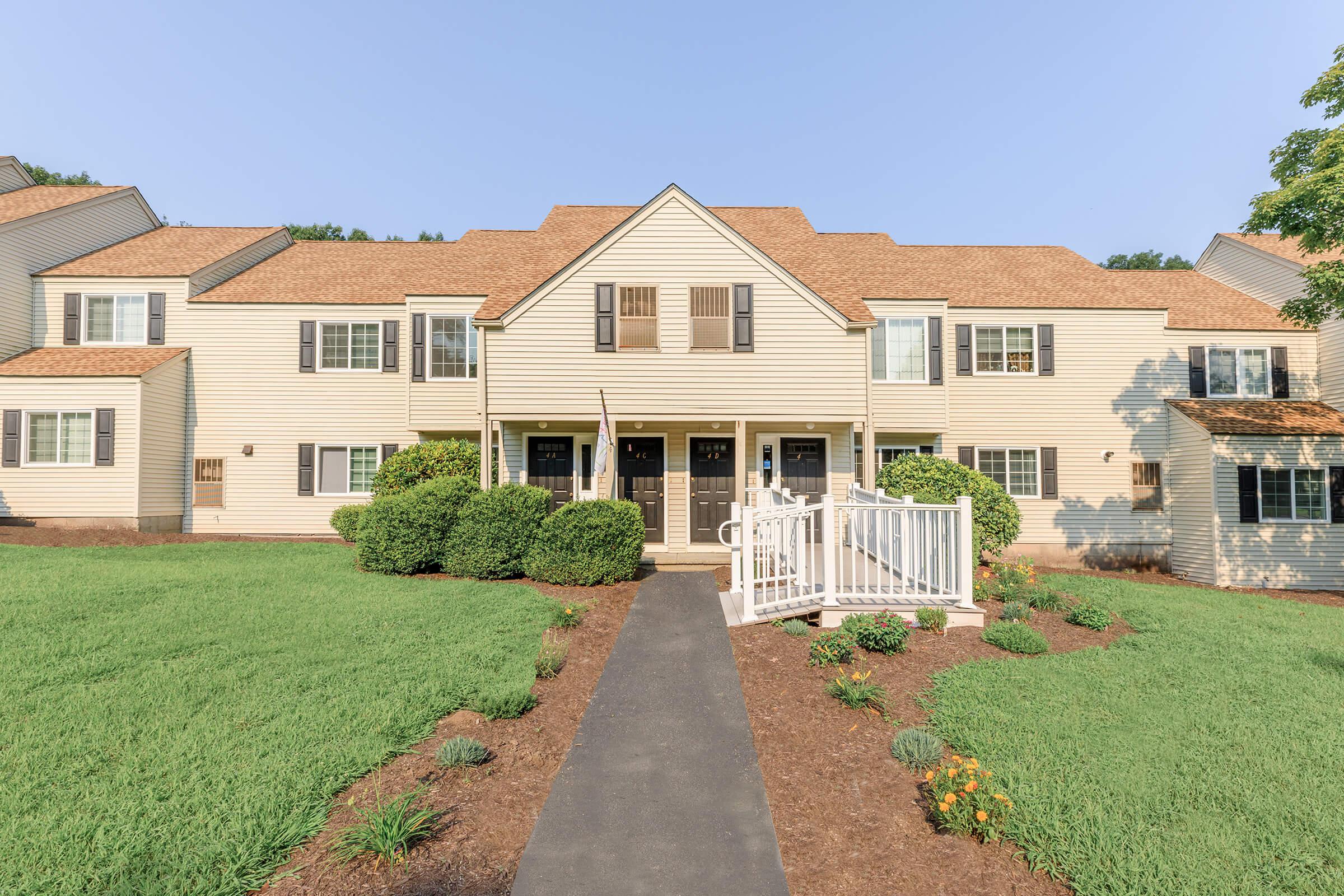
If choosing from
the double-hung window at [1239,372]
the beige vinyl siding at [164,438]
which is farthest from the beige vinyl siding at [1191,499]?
the beige vinyl siding at [164,438]

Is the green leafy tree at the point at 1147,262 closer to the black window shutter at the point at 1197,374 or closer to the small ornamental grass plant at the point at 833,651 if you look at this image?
the black window shutter at the point at 1197,374

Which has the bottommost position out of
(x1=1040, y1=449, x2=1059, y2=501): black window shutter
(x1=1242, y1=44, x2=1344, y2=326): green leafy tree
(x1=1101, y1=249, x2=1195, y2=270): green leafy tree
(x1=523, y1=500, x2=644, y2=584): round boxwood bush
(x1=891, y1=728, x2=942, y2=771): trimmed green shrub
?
(x1=891, y1=728, x2=942, y2=771): trimmed green shrub

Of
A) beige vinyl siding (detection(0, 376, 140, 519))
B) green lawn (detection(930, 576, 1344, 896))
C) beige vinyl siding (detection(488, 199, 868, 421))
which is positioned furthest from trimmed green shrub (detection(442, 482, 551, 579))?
beige vinyl siding (detection(0, 376, 140, 519))

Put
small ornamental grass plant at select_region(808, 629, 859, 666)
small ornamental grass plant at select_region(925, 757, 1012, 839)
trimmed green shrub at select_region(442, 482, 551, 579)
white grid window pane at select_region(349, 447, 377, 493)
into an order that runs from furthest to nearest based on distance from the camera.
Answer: white grid window pane at select_region(349, 447, 377, 493) < trimmed green shrub at select_region(442, 482, 551, 579) < small ornamental grass plant at select_region(808, 629, 859, 666) < small ornamental grass plant at select_region(925, 757, 1012, 839)

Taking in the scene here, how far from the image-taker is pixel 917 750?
474cm

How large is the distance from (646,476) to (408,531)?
540 centimetres

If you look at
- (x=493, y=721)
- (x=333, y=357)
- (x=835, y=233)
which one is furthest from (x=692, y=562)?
(x=835, y=233)

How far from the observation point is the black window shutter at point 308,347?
16.7 metres

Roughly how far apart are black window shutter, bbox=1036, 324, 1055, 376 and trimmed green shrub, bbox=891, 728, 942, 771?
1454 centimetres

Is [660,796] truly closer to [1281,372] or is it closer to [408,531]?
[408,531]

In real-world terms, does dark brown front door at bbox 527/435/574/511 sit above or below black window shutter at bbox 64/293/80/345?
below

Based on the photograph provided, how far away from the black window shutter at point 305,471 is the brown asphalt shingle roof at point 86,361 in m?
3.90

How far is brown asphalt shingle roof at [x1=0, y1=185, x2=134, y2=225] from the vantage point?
678 inches

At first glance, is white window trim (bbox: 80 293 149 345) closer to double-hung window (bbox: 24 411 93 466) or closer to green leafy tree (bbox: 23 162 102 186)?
double-hung window (bbox: 24 411 93 466)
